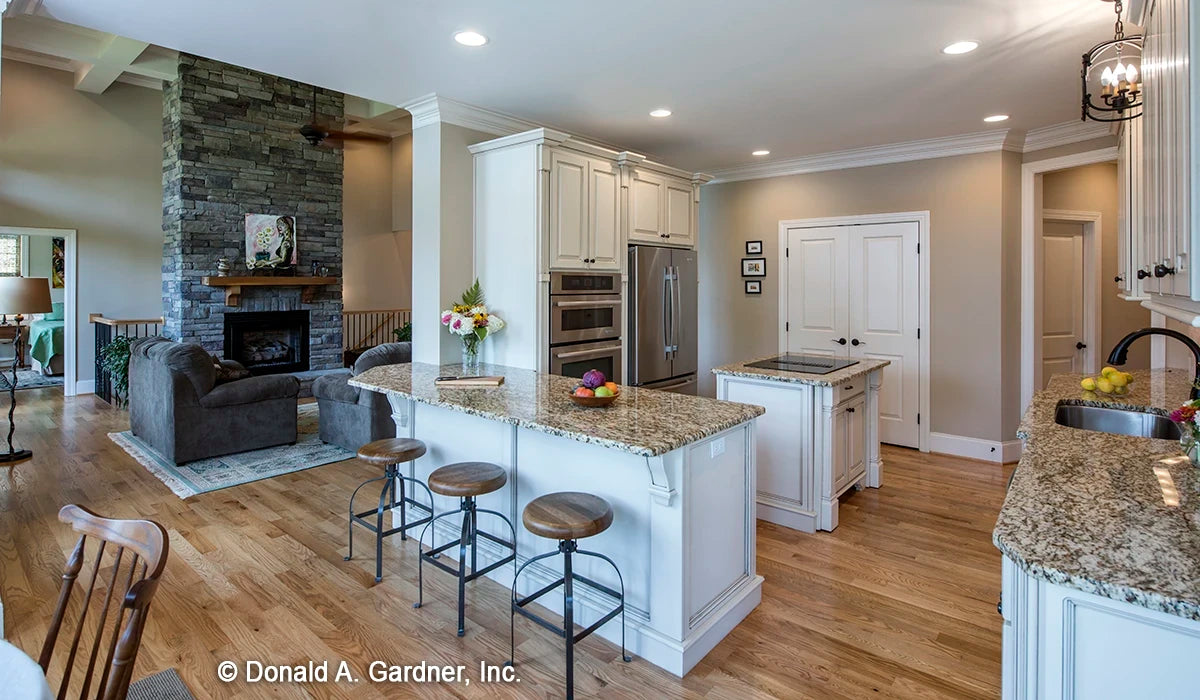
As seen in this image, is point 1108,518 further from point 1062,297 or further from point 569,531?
point 1062,297

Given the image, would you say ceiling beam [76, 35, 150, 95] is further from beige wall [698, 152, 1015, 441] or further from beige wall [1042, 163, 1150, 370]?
beige wall [1042, 163, 1150, 370]

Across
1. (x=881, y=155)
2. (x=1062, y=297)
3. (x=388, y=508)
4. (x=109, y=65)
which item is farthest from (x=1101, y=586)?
(x=109, y=65)

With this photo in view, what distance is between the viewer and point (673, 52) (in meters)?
3.22

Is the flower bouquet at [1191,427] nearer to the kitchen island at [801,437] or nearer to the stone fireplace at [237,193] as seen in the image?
the kitchen island at [801,437]

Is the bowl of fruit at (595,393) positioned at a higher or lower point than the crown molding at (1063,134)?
lower

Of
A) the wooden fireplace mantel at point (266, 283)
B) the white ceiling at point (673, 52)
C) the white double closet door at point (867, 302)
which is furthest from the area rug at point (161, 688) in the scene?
the wooden fireplace mantel at point (266, 283)

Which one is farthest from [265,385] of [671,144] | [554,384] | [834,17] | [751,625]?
[834,17]

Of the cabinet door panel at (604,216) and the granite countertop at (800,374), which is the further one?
the cabinet door panel at (604,216)

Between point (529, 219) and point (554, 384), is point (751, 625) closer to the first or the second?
point (554, 384)

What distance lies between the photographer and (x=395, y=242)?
33.7 ft

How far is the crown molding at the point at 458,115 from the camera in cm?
406

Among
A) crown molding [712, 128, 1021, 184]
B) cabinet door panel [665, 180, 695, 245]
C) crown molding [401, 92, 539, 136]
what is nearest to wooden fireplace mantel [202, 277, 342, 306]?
crown molding [401, 92, 539, 136]

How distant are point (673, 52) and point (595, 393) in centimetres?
191

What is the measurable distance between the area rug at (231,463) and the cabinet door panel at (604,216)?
2.70 metres
